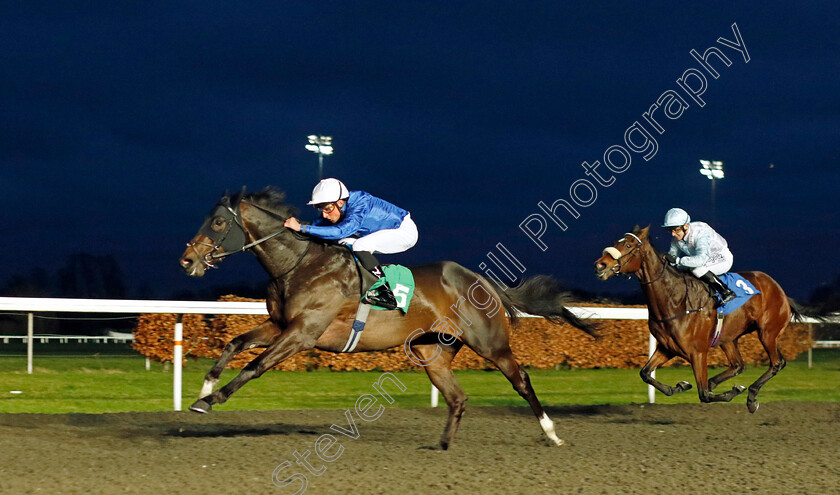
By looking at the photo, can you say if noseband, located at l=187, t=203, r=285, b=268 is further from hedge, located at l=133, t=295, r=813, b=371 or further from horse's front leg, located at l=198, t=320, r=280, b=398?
hedge, located at l=133, t=295, r=813, b=371

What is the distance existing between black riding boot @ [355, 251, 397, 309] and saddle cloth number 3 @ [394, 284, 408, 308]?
0.02 metres

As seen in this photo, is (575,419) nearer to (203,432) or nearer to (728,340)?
(728,340)

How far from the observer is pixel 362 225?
189 inches

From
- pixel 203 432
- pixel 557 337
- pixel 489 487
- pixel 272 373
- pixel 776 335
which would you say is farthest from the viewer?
pixel 557 337

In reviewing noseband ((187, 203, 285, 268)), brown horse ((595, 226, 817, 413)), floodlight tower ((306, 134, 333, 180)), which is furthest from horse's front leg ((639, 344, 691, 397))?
floodlight tower ((306, 134, 333, 180))

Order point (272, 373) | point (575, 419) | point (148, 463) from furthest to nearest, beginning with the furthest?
point (272, 373) → point (575, 419) → point (148, 463)

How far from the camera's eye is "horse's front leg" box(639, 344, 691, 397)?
20.1 feet

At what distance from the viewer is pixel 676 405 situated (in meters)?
7.61

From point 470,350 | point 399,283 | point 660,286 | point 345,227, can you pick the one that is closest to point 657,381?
point 660,286

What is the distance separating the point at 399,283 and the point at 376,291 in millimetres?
175

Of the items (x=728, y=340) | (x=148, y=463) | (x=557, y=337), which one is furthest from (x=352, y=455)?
(x=557, y=337)

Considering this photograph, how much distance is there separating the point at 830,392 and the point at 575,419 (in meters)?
5.12

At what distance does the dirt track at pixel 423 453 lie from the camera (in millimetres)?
3637

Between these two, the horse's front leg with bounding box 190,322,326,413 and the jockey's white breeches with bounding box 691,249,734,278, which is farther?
the jockey's white breeches with bounding box 691,249,734,278
